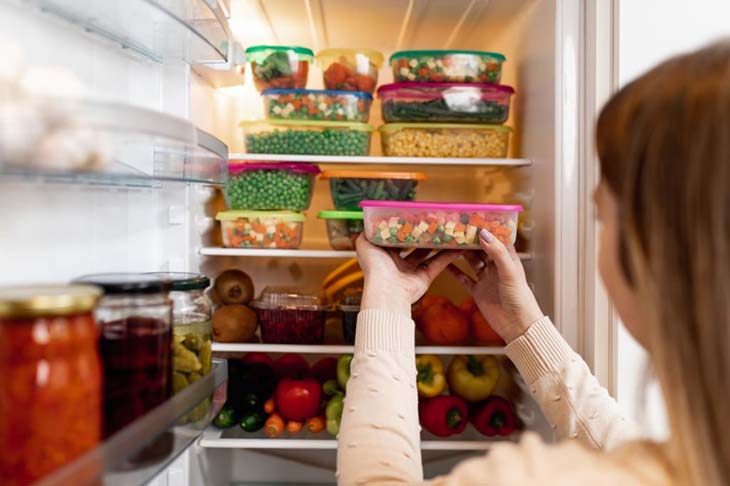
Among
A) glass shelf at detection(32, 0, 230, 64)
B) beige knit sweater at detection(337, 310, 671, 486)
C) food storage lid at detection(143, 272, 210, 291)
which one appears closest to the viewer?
beige knit sweater at detection(337, 310, 671, 486)

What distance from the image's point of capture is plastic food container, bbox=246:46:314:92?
5.43 feet

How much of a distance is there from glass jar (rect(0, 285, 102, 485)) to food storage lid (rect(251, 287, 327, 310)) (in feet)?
3.36

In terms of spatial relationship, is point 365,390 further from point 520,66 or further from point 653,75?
point 520,66

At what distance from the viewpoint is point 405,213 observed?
137 centimetres

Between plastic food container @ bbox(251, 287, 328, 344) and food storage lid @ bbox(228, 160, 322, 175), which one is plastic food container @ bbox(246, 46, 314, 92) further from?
plastic food container @ bbox(251, 287, 328, 344)

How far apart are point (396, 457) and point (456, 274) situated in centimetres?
57

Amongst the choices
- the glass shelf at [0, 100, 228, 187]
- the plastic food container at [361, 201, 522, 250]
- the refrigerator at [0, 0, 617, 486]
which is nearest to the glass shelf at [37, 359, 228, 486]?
the refrigerator at [0, 0, 617, 486]

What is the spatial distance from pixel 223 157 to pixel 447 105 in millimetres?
710

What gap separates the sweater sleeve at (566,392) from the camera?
118cm

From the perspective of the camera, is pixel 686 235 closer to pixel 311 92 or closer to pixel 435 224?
pixel 435 224

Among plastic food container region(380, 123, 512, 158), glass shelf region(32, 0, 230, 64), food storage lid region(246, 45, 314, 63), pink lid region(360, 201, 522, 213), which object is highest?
food storage lid region(246, 45, 314, 63)

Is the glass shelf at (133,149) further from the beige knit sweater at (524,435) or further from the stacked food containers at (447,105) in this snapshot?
the stacked food containers at (447,105)

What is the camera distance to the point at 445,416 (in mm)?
1699

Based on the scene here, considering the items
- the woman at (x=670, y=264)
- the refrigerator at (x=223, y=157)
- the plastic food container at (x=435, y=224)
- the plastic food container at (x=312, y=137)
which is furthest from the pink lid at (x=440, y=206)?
the woman at (x=670, y=264)
